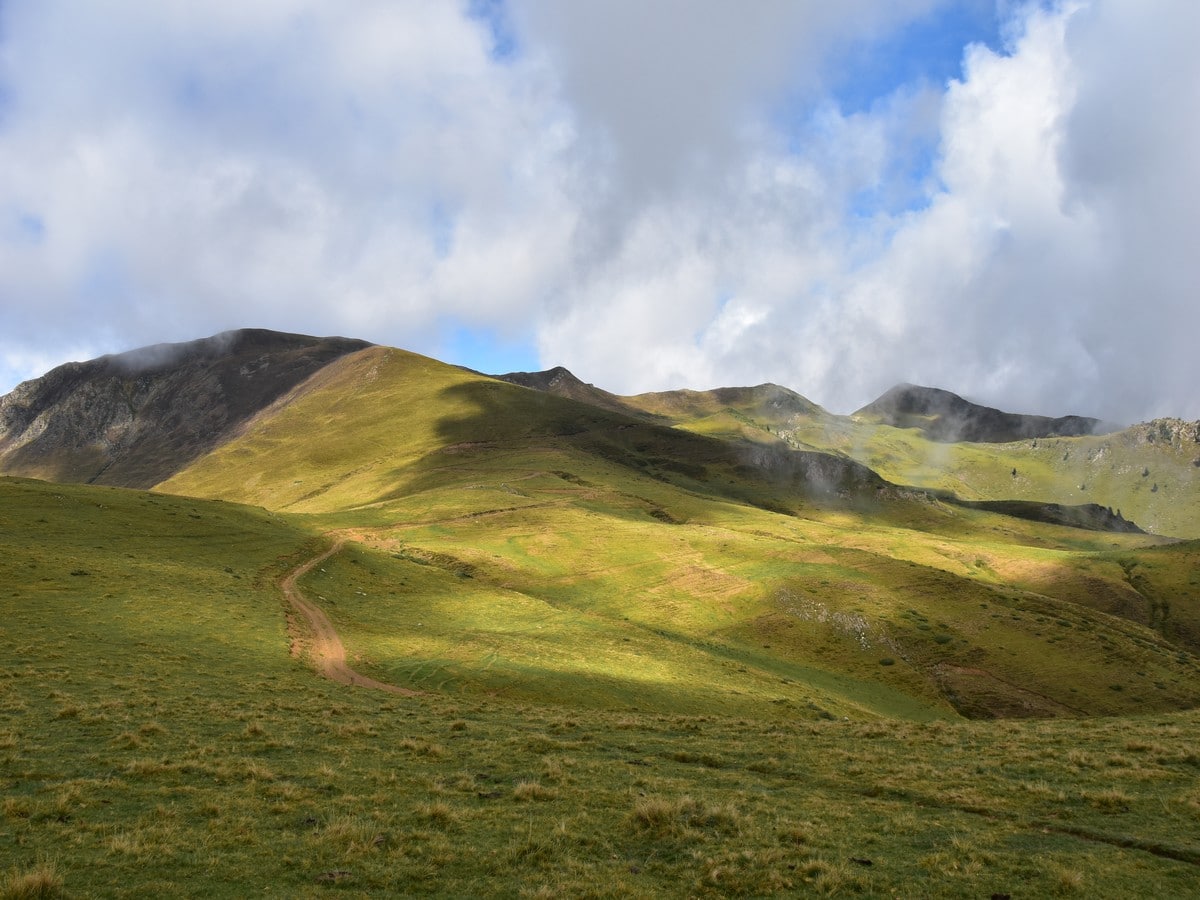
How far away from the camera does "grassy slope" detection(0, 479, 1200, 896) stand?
→ 11609 millimetres

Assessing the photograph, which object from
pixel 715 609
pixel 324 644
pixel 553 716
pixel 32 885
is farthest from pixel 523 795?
pixel 715 609

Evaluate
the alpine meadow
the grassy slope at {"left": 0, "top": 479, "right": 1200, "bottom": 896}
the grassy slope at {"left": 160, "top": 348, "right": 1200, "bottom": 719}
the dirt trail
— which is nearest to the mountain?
the grassy slope at {"left": 160, "top": 348, "right": 1200, "bottom": 719}

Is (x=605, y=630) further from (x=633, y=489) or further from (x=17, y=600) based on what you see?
(x=633, y=489)

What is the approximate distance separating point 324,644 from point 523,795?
2996cm

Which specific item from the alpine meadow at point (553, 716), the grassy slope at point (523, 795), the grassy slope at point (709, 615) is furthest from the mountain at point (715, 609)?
the grassy slope at point (523, 795)

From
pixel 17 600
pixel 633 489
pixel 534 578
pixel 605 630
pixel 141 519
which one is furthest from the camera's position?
pixel 633 489

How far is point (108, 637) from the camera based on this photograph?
3434 cm

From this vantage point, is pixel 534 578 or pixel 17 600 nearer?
pixel 17 600

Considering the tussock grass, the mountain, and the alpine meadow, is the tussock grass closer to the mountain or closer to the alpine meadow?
the alpine meadow

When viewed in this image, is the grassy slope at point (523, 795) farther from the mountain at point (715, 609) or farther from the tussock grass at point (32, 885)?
the mountain at point (715, 609)

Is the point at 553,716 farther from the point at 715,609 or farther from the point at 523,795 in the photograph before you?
the point at 715,609

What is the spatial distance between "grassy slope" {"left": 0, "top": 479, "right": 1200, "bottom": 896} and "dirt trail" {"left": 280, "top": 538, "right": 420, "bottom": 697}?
2.98m

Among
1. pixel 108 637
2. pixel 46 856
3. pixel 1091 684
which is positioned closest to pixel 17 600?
pixel 108 637

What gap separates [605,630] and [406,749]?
35.1m
